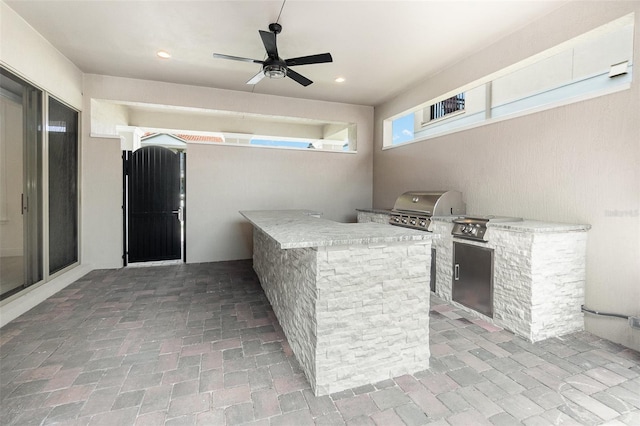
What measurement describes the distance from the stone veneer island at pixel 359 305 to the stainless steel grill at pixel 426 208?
5.83 ft

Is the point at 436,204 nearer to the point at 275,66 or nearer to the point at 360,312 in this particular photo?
the point at 360,312

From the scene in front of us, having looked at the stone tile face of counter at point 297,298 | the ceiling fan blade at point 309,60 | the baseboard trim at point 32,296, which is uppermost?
the ceiling fan blade at point 309,60

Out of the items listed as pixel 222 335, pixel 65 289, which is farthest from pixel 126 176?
pixel 222 335

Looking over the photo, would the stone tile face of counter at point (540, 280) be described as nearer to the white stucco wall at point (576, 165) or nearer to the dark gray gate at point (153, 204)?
the white stucco wall at point (576, 165)

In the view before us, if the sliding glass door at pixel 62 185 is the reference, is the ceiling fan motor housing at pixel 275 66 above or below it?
above

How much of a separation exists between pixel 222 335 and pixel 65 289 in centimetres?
266

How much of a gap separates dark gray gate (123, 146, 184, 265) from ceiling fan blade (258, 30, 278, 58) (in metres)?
3.00

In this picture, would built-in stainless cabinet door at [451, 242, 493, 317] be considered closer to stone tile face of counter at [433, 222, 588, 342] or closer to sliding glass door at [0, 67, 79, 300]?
stone tile face of counter at [433, 222, 588, 342]

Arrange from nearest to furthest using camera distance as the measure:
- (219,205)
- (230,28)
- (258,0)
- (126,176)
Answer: (258,0) < (230,28) < (126,176) < (219,205)

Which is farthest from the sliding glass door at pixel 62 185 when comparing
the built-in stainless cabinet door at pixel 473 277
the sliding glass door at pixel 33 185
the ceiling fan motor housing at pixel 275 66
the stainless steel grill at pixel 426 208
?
the built-in stainless cabinet door at pixel 473 277

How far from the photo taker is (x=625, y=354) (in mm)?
2293

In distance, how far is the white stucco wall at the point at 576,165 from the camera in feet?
7.81

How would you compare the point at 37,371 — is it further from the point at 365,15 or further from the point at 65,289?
the point at 365,15

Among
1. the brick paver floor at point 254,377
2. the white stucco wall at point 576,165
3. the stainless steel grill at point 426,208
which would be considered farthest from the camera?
the stainless steel grill at point 426,208
